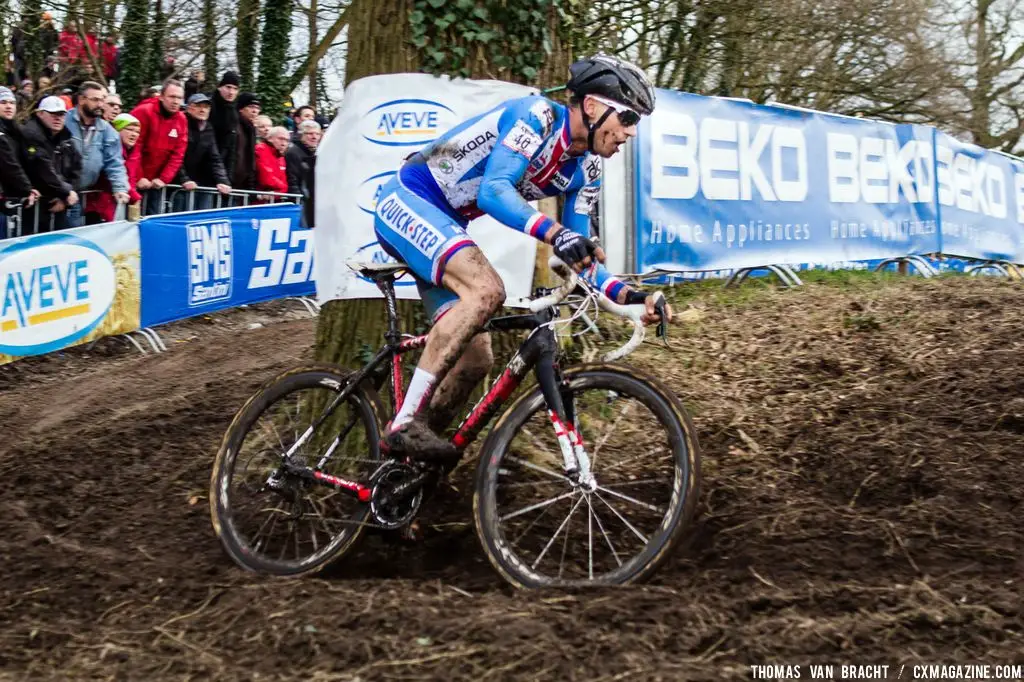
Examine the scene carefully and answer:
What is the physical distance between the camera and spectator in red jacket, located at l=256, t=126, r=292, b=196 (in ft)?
44.0

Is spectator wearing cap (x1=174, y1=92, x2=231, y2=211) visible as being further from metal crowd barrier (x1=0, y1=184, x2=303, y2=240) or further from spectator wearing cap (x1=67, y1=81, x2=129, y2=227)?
spectator wearing cap (x1=67, y1=81, x2=129, y2=227)

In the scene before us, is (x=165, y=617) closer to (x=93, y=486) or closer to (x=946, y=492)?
(x=93, y=486)

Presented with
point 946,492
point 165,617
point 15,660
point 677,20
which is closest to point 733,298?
point 946,492

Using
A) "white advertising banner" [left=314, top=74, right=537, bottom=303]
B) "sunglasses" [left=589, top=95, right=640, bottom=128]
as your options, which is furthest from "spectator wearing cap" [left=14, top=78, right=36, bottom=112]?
"sunglasses" [left=589, top=95, right=640, bottom=128]

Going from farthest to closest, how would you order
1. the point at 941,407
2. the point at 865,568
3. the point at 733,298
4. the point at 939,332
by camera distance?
1. the point at 733,298
2. the point at 939,332
3. the point at 941,407
4. the point at 865,568

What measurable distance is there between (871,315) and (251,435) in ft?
14.2

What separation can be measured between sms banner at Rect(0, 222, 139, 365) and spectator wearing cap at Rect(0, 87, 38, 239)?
418mm

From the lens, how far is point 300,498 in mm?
5051

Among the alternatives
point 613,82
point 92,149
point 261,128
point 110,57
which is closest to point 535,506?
point 613,82

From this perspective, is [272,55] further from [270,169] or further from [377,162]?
[377,162]

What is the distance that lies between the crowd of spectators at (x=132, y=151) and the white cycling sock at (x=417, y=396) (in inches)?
143

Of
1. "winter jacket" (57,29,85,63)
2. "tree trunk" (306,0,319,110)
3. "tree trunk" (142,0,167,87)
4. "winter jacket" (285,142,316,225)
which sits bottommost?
"winter jacket" (285,142,316,225)

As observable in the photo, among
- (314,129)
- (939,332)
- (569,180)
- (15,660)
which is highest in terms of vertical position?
(314,129)

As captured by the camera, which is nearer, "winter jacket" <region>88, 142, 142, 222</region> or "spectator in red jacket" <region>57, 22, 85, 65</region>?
"winter jacket" <region>88, 142, 142, 222</region>
